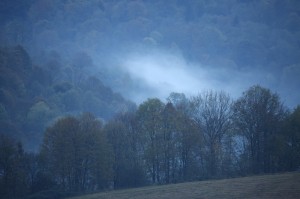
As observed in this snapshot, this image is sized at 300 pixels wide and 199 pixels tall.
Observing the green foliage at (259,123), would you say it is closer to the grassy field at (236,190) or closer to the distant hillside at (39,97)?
the grassy field at (236,190)

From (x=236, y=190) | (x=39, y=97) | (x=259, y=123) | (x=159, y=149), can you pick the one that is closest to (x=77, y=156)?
(x=159, y=149)

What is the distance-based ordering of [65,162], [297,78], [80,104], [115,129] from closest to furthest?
[65,162]
[115,129]
[80,104]
[297,78]

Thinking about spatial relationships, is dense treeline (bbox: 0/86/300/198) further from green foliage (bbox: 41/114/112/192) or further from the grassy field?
the grassy field

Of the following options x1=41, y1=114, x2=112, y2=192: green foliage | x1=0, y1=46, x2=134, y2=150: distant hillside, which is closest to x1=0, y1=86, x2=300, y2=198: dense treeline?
x1=41, y1=114, x2=112, y2=192: green foliage

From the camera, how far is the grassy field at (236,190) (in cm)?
3330

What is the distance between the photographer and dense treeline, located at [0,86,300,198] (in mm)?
53781

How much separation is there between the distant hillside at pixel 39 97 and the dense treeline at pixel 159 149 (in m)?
46.6

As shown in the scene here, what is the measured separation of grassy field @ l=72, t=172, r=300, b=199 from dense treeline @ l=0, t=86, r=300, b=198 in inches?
423

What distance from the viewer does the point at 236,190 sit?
36.8 metres

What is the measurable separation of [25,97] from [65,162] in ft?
261

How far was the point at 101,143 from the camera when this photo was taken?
2331 inches

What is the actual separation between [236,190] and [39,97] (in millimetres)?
104423


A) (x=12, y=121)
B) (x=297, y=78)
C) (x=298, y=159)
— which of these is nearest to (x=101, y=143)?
(x=298, y=159)

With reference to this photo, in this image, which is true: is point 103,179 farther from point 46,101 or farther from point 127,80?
point 127,80
